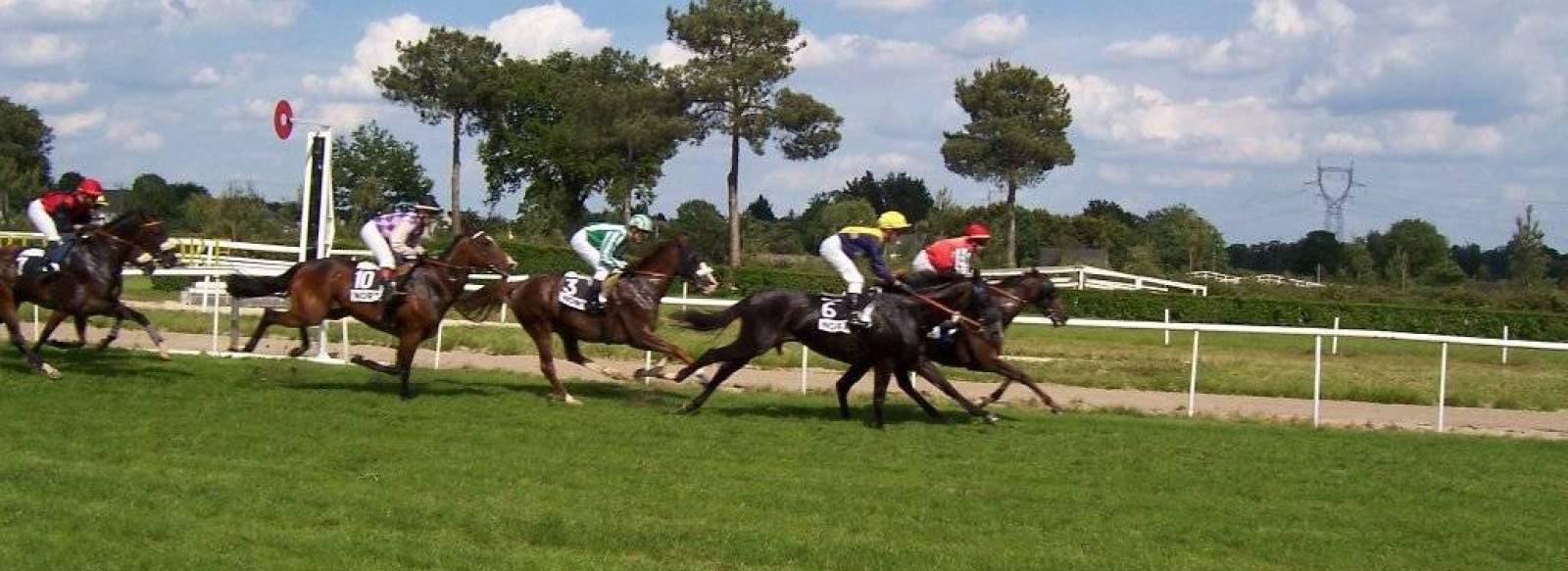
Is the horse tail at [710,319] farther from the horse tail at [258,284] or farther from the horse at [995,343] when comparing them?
the horse tail at [258,284]

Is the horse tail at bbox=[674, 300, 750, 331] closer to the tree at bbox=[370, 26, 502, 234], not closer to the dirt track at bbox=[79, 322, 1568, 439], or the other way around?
the dirt track at bbox=[79, 322, 1568, 439]

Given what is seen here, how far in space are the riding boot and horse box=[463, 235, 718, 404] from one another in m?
1.49

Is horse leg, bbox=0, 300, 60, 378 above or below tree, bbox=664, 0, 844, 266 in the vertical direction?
below

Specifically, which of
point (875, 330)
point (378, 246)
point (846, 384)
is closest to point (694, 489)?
point (875, 330)

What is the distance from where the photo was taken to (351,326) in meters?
21.5

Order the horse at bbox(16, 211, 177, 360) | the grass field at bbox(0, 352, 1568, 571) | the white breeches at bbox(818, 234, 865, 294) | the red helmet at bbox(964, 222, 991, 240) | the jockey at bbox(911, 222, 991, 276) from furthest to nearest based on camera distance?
1. the red helmet at bbox(964, 222, 991, 240)
2. the jockey at bbox(911, 222, 991, 276)
3. the horse at bbox(16, 211, 177, 360)
4. the white breeches at bbox(818, 234, 865, 294)
5. the grass field at bbox(0, 352, 1568, 571)

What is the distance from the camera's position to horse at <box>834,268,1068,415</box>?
12.9 metres

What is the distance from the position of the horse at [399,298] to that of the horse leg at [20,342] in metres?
1.80

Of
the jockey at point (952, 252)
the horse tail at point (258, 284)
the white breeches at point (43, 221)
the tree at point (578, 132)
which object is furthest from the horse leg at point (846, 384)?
the tree at point (578, 132)

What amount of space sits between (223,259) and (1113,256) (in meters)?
46.5

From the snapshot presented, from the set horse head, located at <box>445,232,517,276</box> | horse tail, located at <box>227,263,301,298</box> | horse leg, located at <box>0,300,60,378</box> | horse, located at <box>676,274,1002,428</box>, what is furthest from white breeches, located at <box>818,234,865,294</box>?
horse leg, located at <box>0,300,60,378</box>

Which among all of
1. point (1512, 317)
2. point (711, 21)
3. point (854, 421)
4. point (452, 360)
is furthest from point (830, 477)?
point (711, 21)

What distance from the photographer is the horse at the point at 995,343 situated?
42.4ft

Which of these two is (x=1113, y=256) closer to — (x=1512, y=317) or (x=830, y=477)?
(x=1512, y=317)
